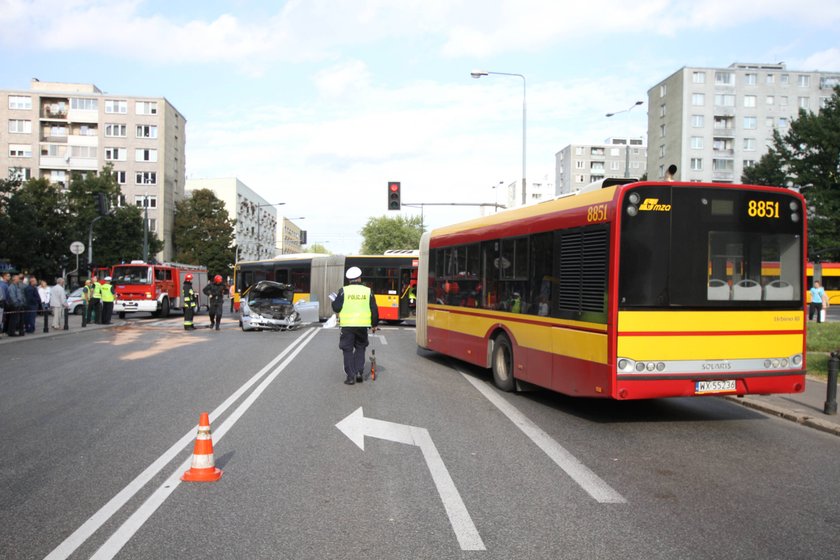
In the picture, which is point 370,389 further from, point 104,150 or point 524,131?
point 104,150

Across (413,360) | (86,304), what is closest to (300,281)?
(86,304)

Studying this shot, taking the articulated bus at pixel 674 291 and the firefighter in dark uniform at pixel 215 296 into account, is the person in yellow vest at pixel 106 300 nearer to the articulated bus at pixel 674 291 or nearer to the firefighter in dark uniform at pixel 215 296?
the firefighter in dark uniform at pixel 215 296

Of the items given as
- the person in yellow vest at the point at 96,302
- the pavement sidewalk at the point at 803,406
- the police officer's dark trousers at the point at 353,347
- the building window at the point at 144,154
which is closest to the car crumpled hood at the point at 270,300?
the person in yellow vest at the point at 96,302

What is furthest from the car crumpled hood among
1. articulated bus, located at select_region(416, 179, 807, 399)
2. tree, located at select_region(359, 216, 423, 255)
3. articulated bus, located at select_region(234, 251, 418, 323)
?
tree, located at select_region(359, 216, 423, 255)

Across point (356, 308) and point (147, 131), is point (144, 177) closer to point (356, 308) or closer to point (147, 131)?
point (147, 131)

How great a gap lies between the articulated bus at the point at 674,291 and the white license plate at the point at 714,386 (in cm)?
1

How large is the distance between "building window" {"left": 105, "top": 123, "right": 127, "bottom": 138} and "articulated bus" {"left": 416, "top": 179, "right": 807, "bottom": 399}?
73.9 meters

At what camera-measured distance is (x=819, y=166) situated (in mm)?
54594

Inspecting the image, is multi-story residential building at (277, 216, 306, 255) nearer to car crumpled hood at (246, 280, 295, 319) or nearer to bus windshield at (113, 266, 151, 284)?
bus windshield at (113, 266, 151, 284)

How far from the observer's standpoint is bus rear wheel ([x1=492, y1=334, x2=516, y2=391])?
1058 cm

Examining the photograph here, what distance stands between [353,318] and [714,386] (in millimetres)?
5377

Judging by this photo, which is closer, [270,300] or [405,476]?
[405,476]

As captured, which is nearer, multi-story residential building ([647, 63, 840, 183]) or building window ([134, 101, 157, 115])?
building window ([134, 101, 157, 115])

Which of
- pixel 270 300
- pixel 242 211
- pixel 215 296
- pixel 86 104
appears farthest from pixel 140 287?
pixel 242 211
